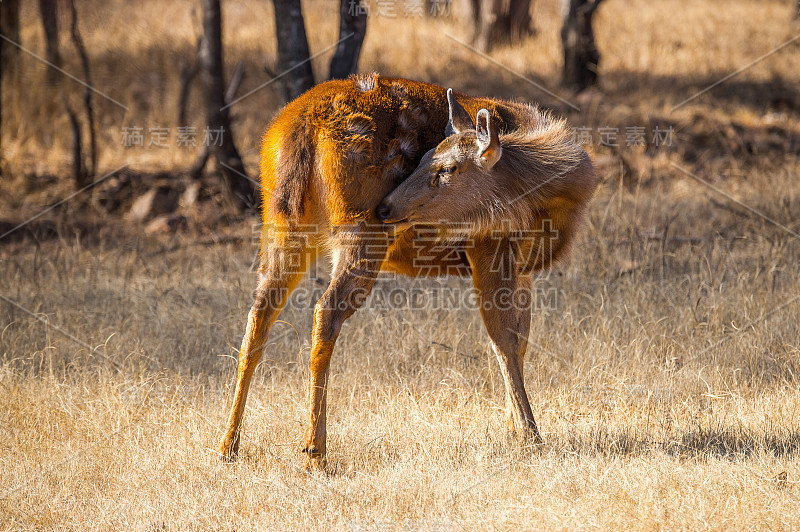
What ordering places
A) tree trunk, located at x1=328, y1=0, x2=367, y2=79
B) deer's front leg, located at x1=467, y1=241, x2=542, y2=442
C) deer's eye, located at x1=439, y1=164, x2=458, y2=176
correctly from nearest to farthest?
deer's eye, located at x1=439, y1=164, x2=458, y2=176
deer's front leg, located at x1=467, y1=241, x2=542, y2=442
tree trunk, located at x1=328, y1=0, x2=367, y2=79

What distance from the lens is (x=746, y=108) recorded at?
12938mm

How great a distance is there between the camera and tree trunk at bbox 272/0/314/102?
25.8 ft

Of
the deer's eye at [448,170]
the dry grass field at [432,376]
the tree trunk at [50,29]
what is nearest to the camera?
the dry grass field at [432,376]

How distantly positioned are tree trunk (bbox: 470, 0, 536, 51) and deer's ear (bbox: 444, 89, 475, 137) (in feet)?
40.4

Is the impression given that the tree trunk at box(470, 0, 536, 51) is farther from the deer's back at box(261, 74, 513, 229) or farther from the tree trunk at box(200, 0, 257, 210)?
the deer's back at box(261, 74, 513, 229)

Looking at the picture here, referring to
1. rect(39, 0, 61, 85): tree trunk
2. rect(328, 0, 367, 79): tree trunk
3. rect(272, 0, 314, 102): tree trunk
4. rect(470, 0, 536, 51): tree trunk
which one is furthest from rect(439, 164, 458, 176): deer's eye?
rect(470, 0, 536, 51): tree trunk

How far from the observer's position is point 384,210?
4.54m

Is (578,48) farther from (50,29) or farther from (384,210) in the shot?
(384,210)

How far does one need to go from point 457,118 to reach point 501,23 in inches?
513

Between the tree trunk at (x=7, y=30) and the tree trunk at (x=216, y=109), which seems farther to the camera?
the tree trunk at (x=7, y=30)

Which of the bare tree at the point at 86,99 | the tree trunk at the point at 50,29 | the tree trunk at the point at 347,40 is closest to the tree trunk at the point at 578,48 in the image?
the tree trunk at the point at 347,40

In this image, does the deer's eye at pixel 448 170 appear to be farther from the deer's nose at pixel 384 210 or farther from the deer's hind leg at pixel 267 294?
the deer's hind leg at pixel 267 294

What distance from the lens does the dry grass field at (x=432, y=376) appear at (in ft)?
14.1

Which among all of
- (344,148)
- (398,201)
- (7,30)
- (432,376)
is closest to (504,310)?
(398,201)
